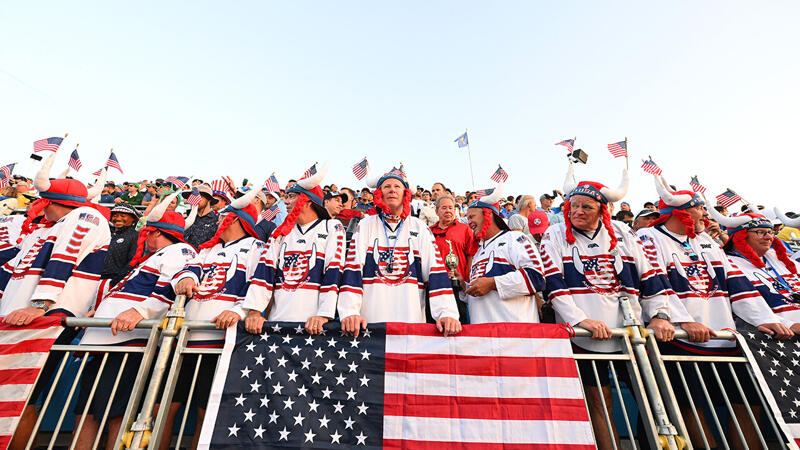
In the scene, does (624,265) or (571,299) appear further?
(624,265)

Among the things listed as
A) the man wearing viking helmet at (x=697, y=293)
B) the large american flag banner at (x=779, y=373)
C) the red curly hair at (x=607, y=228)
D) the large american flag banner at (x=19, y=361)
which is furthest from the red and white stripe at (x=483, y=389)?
the large american flag banner at (x=19, y=361)

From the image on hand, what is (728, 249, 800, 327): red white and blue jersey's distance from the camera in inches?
171

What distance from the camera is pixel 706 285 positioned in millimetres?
4398

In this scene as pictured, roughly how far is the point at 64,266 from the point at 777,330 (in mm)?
7932

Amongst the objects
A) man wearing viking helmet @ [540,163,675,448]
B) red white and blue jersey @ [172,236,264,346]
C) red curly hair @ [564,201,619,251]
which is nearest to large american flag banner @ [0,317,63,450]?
red white and blue jersey @ [172,236,264,346]

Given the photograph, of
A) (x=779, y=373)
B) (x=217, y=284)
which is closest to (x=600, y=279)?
(x=779, y=373)

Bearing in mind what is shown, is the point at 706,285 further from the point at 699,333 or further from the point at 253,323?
the point at 253,323

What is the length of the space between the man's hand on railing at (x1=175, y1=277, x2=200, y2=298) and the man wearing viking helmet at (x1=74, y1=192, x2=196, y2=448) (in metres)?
0.42

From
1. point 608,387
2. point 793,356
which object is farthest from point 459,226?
point 793,356

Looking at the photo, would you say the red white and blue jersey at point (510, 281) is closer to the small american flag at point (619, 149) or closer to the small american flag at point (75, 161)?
the small american flag at point (619, 149)

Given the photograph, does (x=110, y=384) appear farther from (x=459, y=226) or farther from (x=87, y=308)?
(x=459, y=226)

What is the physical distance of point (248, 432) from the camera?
2.91m

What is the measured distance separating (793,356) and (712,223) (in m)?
3.79

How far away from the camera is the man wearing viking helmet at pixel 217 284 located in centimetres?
357
